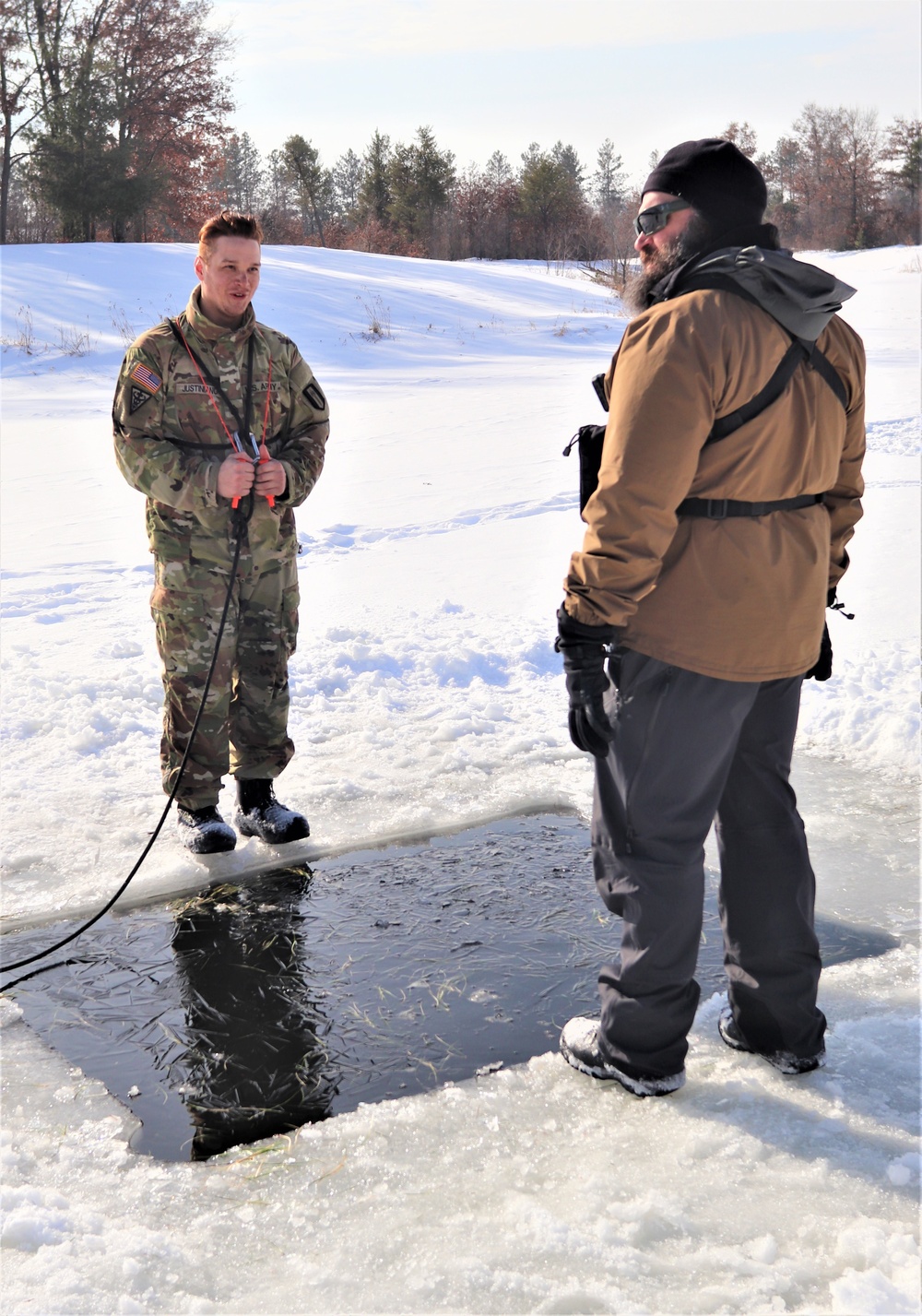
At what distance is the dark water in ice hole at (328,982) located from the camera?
2586 mm

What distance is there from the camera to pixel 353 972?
3.04 metres

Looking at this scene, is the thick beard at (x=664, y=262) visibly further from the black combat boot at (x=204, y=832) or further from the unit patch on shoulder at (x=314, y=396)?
the black combat boot at (x=204, y=832)

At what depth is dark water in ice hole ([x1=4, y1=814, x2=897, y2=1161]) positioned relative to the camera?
2.59 meters

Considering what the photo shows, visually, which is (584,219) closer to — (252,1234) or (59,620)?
(59,620)

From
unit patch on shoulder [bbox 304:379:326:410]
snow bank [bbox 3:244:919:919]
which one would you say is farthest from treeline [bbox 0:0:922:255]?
unit patch on shoulder [bbox 304:379:326:410]

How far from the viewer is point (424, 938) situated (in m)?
3.21

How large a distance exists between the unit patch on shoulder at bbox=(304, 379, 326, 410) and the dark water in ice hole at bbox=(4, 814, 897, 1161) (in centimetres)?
157

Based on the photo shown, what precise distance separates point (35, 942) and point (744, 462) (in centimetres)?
238

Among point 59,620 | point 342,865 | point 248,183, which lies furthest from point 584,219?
point 342,865

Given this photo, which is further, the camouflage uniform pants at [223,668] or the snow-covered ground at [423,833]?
the camouflage uniform pants at [223,668]

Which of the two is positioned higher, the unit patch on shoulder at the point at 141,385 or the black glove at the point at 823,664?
the unit patch on shoulder at the point at 141,385

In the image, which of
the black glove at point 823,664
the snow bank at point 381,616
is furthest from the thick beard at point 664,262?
the snow bank at point 381,616

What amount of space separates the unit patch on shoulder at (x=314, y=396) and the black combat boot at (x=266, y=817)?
4.39 ft

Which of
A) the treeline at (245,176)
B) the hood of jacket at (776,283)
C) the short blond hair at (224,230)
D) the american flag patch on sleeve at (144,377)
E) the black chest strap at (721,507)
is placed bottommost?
the black chest strap at (721,507)
